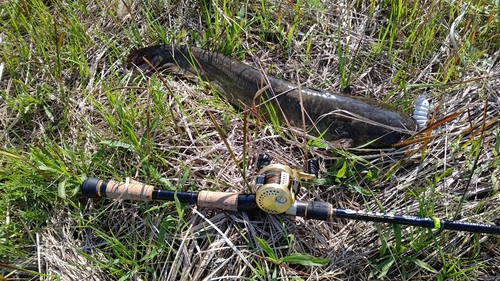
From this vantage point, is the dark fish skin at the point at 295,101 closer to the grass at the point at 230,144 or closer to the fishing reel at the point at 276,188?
the grass at the point at 230,144

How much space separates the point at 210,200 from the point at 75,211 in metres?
0.86

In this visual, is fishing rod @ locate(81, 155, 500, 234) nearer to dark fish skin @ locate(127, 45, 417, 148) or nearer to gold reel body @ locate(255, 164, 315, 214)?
gold reel body @ locate(255, 164, 315, 214)

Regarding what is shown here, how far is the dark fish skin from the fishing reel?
508mm

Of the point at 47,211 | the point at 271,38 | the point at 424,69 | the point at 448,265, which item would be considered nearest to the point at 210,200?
the point at 47,211

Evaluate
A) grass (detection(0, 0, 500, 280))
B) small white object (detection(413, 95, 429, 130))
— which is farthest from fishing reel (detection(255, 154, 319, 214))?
small white object (detection(413, 95, 429, 130))

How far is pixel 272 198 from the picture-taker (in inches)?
84.4

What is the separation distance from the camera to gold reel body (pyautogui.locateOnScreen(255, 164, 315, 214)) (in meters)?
2.11

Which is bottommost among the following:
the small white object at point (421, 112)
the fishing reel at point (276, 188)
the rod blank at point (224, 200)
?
→ the rod blank at point (224, 200)

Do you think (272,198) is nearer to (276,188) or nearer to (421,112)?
(276,188)

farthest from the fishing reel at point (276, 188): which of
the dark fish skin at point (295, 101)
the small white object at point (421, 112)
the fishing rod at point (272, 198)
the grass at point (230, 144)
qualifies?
the small white object at point (421, 112)

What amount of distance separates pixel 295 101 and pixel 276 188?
0.96 meters

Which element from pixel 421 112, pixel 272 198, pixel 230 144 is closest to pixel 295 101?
pixel 230 144

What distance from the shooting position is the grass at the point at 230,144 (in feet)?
7.52

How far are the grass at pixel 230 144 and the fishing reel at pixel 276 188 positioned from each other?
0.18 meters
